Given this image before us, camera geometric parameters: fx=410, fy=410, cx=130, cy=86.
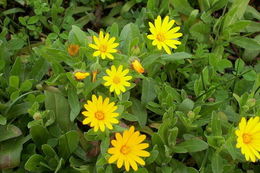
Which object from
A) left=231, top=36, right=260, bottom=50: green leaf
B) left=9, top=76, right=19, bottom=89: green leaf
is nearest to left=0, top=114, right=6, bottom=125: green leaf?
left=9, top=76, right=19, bottom=89: green leaf

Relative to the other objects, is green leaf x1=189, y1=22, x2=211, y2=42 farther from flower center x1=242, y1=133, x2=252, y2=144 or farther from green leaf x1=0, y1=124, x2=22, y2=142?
green leaf x1=0, y1=124, x2=22, y2=142

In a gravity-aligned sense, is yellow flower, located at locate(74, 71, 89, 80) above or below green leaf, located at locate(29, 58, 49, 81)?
above

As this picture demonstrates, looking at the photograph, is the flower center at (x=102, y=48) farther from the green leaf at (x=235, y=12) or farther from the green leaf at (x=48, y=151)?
the green leaf at (x=235, y=12)

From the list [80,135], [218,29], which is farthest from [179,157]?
[218,29]

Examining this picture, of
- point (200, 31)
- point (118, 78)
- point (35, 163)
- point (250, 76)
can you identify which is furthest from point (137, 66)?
point (200, 31)

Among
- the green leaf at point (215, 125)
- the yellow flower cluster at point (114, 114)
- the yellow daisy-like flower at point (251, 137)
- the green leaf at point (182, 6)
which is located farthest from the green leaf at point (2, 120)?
the green leaf at point (182, 6)
